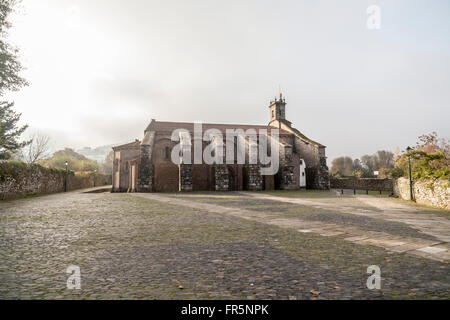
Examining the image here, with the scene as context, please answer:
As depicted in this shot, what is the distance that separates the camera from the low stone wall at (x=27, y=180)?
1554 centimetres

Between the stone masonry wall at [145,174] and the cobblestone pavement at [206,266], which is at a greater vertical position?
the stone masonry wall at [145,174]

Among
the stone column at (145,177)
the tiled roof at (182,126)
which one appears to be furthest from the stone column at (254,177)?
the stone column at (145,177)

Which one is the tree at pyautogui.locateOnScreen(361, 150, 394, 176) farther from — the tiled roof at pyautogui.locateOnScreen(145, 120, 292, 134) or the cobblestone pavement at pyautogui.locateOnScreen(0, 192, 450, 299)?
the cobblestone pavement at pyautogui.locateOnScreen(0, 192, 450, 299)

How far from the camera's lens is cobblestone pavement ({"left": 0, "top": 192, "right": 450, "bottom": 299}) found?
2.71 metres

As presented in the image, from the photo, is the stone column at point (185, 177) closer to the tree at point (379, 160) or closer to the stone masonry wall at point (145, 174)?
the stone masonry wall at point (145, 174)

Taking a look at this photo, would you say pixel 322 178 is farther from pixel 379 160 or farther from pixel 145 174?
pixel 379 160

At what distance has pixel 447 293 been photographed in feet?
8.82

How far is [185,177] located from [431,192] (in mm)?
18263

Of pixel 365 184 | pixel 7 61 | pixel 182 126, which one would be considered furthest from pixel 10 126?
pixel 365 184

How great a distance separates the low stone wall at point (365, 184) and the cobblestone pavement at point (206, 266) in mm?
31083

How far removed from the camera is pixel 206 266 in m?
3.61
